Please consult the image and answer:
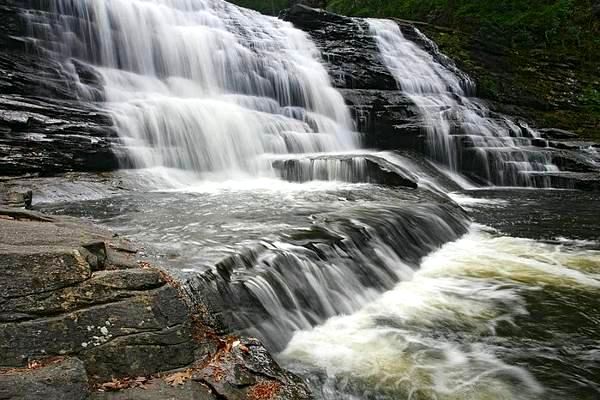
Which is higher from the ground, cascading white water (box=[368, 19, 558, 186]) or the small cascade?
cascading white water (box=[368, 19, 558, 186])

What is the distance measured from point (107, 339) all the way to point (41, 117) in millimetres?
9317

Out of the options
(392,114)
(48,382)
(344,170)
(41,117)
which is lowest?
(48,382)

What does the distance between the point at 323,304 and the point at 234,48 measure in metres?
15.2

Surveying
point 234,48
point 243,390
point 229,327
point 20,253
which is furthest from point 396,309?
point 234,48

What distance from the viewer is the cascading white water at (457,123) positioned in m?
15.7

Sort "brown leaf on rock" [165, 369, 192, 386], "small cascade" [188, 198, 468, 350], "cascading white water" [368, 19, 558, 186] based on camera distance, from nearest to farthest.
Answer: "brown leaf on rock" [165, 369, 192, 386]
"small cascade" [188, 198, 468, 350]
"cascading white water" [368, 19, 558, 186]

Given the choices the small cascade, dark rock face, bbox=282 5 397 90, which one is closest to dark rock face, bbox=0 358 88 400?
the small cascade

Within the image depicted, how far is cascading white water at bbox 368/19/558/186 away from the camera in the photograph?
51.4ft

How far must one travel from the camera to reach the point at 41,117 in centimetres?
1055

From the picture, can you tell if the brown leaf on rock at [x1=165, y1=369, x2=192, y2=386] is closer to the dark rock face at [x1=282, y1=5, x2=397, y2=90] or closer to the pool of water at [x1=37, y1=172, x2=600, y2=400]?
the pool of water at [x1=37, y1=172, x2=600, y2=400]

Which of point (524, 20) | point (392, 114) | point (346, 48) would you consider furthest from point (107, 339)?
point (524, 20)

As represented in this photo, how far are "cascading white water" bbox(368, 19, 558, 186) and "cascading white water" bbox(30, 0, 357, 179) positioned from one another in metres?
3.30

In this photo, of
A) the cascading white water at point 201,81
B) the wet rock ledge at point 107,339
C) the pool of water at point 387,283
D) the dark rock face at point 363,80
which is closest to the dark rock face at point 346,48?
the dark rock face at point 363,80

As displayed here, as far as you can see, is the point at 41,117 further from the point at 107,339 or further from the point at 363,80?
the point at 363,80
